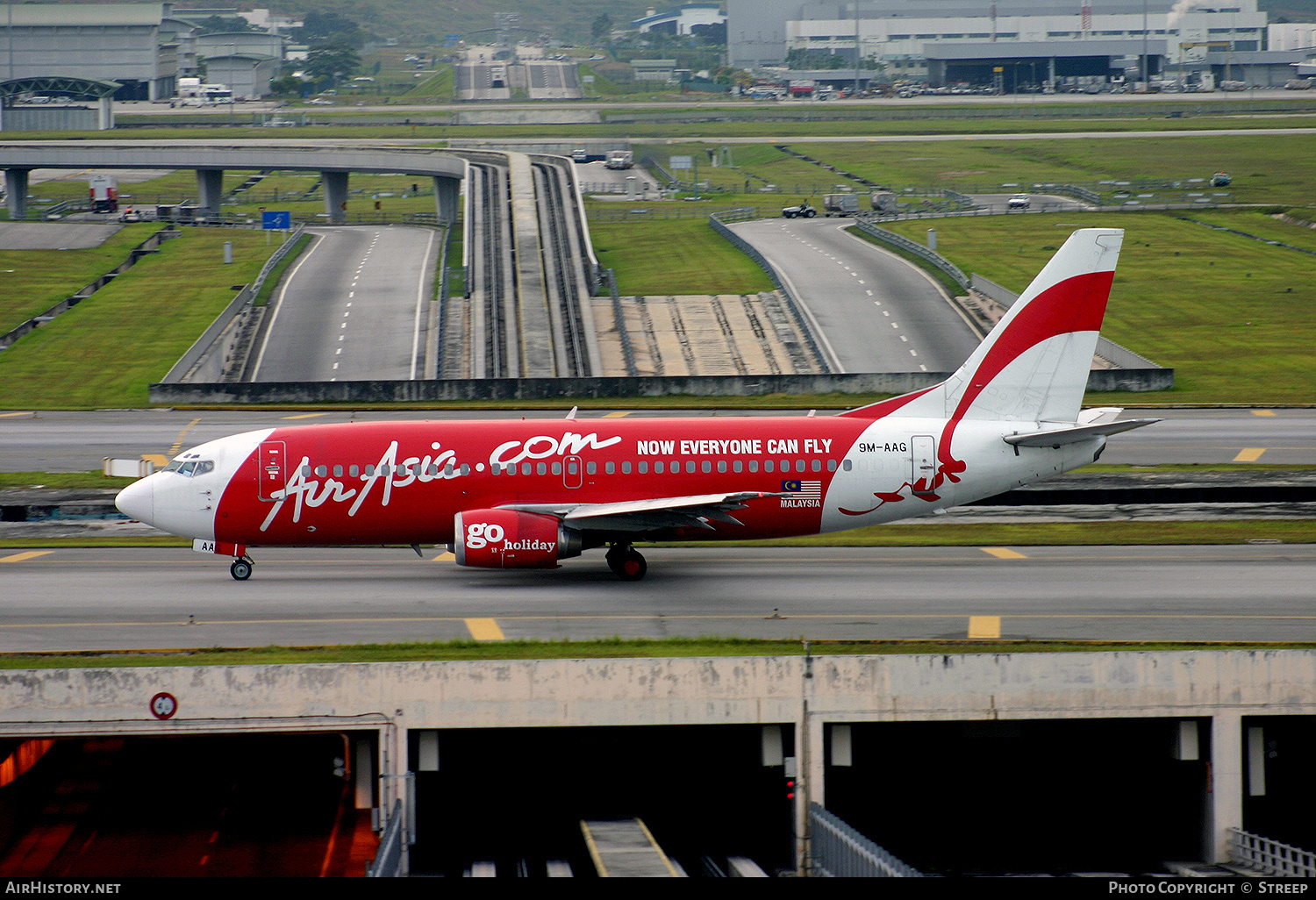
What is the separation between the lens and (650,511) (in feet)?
113

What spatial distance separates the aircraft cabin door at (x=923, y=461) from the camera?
36281 mm

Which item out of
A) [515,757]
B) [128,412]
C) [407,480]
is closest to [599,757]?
[515,757]

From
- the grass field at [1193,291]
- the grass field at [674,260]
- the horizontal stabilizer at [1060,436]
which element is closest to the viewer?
the horizontal stabilizer at [1060,436]

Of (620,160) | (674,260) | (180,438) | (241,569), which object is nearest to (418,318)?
(674,260)

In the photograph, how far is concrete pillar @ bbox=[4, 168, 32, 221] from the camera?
128 metres

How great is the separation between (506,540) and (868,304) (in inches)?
2151

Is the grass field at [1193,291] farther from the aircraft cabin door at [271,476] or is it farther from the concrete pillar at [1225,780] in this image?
the aircraft cabin door at [271,476]

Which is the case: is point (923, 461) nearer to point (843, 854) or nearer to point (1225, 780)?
point (1225, 780)

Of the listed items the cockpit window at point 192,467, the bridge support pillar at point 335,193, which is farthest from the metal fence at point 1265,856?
the bridge support pillar at point 335,193

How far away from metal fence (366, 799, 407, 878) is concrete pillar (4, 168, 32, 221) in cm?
12019

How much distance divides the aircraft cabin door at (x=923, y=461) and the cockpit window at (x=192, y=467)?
19271 mm

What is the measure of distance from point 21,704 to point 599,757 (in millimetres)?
13070

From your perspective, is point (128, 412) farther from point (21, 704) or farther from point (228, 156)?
point (228, 156)

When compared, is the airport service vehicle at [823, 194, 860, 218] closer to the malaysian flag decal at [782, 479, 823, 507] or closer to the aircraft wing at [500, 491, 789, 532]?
the malaysian flag decal at [782, 479, 823, 507]
